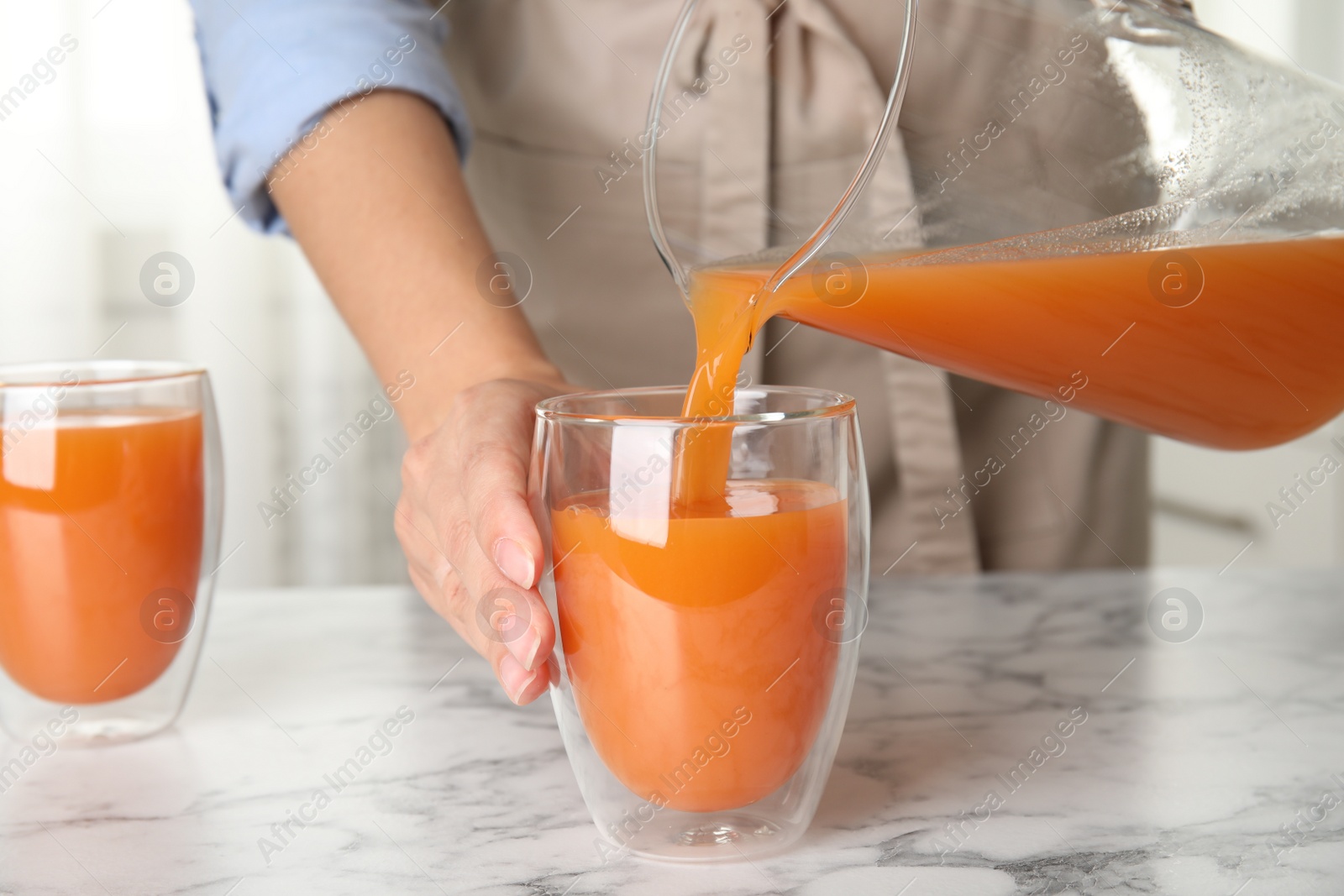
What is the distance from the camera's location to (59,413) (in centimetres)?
72

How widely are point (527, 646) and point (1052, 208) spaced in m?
0.32

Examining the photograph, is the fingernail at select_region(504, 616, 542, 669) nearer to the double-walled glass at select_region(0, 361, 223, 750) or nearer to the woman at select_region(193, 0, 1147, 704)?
the woman at select_region(193, 0, 1147, 704)

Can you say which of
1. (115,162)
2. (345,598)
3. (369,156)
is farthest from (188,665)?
(115,162)

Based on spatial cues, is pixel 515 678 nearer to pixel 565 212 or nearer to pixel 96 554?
pixel 96 554

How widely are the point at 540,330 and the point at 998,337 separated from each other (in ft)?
2.08

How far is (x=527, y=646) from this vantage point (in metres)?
0.58

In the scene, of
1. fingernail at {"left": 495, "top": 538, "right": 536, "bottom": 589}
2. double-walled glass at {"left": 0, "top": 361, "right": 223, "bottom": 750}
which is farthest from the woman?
double-walled glass at {"left": 0, "top": 361, "right": 223, "bottom": 750}

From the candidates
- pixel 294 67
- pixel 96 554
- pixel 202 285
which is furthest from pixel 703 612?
pixel 202 285

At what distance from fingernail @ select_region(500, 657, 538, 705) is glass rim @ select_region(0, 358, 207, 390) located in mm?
306

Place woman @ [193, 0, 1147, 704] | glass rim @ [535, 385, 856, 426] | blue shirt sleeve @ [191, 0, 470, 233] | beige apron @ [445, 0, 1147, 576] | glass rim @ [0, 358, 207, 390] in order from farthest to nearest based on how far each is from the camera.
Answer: beige apron @ [445, 0, 1147, 576] < blue shirt sleeve @ [191, 0, 470, 233] < glass rim @ [0, 358, 207, 390] < woman @ [193, 0, 1147, 704] < glass rim @ [535, 385, 856, 426]

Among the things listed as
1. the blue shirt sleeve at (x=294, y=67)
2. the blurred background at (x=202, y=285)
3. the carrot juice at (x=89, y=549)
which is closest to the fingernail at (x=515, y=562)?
the carrot juice at (x=89, y=549)

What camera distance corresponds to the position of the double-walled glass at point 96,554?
2.36 feet

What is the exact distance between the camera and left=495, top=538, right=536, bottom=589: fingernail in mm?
574

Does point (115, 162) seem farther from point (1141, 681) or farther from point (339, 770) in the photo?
point (1141, 681)
